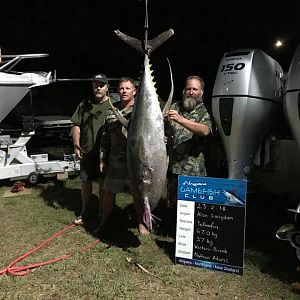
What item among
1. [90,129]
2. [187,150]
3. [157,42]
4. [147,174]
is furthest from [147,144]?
[90,129]

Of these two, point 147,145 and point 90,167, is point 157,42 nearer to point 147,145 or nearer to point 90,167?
point 147,145

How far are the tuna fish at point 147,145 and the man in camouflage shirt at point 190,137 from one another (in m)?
0.53

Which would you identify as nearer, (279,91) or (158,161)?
(158,161)

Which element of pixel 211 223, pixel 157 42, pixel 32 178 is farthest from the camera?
pixel 32 178

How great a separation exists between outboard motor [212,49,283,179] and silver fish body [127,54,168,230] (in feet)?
3.41

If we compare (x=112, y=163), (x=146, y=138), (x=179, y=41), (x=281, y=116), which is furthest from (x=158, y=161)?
(x=179, y=41)

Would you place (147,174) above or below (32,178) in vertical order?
above

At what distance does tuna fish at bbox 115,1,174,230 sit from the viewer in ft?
10.2

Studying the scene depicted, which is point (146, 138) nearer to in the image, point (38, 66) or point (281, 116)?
point (281, 116)

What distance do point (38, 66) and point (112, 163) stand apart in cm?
1018

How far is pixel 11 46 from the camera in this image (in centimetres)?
1267

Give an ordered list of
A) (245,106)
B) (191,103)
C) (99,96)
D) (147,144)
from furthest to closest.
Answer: (99,96) < (245,106) < (191,103) < (147,144)

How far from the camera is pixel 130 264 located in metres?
3.68

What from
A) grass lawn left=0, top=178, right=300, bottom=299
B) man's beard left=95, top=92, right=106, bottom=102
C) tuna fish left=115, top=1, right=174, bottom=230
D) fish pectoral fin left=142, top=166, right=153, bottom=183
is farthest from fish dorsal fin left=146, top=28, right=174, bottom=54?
grass lawn left=0, top=178, right=300, bottom=299
